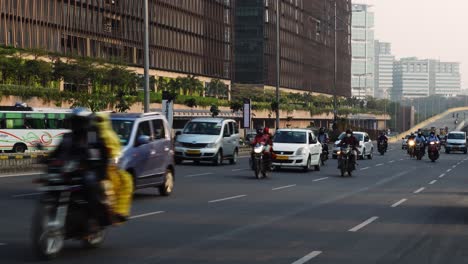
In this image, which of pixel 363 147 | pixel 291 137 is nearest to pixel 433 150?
pixel 363 147

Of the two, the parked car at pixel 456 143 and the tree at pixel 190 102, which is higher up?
the tree at pixel 190 102

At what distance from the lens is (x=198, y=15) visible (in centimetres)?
11312

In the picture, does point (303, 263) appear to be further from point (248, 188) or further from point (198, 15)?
point (198, 15)

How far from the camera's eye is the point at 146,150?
62.4ft

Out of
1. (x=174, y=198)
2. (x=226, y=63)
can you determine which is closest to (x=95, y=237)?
(x=174, y=198)

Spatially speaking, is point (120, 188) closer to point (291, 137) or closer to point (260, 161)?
point (260, 161)

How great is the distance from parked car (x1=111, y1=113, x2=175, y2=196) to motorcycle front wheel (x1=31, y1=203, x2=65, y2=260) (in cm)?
720

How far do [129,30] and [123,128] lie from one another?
3044 inches

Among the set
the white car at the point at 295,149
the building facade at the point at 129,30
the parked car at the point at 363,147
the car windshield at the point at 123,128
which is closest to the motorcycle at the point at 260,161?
the white car at the point at 295,149

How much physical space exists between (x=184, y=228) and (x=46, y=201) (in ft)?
14.1

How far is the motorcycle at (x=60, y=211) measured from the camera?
10250 millimetres

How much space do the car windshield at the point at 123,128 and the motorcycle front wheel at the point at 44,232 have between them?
27.3 ft

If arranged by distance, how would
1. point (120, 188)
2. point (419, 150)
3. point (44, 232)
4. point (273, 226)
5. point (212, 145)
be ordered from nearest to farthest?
point (44, 232) < point (120, 188) < point (273, 226) < point (212, 145) < point (419, 150)

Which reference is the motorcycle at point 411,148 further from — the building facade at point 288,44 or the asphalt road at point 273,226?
the building facade at point 288,44
